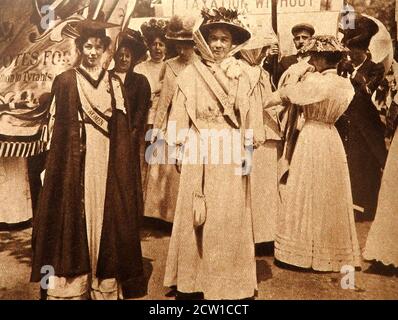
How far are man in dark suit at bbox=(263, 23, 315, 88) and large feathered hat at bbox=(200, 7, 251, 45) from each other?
25 centimetres

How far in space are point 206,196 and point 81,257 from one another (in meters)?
1.13

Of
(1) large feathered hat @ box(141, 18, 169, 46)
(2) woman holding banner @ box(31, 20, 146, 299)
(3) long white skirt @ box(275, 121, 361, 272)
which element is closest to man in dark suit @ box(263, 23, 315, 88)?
(3) long white skirt @ box(275, 121, 361, 272)

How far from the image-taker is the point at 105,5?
3.64 meters

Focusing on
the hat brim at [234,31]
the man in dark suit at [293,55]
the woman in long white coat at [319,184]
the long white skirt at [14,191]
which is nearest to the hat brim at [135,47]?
the hat brim at [234,31]

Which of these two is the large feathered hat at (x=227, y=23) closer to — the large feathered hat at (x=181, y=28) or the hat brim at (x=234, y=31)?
the hat brim at (x=234, y=31)

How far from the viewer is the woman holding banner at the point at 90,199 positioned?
347 centimetres

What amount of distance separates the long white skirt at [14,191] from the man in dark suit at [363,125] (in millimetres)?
2655

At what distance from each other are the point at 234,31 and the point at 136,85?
0.92 m

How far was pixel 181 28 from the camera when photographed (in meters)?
3.58

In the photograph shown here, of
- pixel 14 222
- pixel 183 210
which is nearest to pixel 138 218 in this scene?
pixel 183 210

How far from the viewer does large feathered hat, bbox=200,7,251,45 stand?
351 centimetres

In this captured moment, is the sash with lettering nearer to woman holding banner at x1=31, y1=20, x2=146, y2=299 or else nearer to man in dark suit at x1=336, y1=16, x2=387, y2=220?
woman holding banner at x1=31, y1=20, x2=146, y2=299

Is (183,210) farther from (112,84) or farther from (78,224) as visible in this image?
(112,84)

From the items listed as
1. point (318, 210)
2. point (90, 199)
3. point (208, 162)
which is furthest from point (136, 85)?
point (318, 210)
